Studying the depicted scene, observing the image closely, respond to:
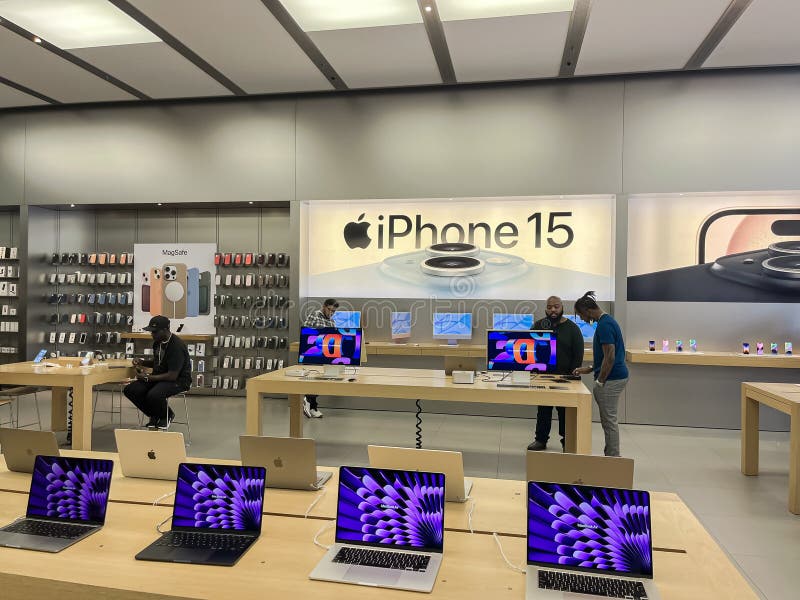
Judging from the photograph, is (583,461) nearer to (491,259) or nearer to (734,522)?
(734,522)

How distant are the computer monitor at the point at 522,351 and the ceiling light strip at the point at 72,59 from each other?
568 cm

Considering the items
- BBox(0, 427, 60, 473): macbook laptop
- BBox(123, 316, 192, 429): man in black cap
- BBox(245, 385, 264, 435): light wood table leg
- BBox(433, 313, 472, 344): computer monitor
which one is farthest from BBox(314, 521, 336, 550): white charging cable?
BBox(433, 313, 472, 344): computer monitor

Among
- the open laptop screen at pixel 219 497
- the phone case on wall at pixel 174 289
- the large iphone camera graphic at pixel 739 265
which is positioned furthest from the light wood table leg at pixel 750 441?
the phone case on wall at pixel 174 289

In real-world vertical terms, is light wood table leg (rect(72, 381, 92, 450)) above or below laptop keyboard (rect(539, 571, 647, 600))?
below

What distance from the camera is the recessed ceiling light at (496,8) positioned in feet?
17.0

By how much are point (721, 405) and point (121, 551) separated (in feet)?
21.9

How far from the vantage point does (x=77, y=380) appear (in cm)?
509

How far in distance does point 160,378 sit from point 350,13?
399 centimetres

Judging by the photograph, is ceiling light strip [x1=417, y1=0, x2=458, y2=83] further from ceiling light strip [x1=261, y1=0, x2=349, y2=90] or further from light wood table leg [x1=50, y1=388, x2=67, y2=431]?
light wood table leg [x1=50, y1=388, x2=67, y2=431]

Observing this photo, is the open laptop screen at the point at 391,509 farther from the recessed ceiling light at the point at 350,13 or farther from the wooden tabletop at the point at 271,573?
the recessed ceiling light at the point at 350,13

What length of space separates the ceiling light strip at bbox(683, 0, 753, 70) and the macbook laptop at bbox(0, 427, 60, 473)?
20.2 feet

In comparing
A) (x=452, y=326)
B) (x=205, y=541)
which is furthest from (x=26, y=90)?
(x=205, y=541)

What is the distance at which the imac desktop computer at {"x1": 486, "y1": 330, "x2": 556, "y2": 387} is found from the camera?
469cm

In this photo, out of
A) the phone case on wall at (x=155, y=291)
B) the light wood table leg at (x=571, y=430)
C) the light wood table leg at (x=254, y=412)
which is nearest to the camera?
the light wood table leg at (x=571, y=430)
